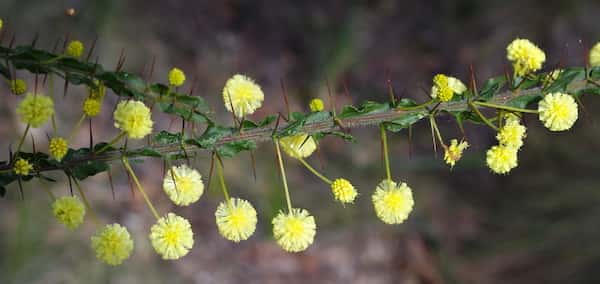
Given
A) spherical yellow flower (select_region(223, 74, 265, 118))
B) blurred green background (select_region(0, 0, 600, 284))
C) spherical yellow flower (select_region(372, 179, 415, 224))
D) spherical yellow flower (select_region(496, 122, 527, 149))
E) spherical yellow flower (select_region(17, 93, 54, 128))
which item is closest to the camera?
spherical yellow flower (select_region(17, 93, 54, 128))

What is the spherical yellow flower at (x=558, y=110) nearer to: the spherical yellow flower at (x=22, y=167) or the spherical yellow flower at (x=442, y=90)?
the spherical yellow flower at (x=442, y=90)

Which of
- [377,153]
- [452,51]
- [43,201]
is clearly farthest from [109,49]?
[452,51]

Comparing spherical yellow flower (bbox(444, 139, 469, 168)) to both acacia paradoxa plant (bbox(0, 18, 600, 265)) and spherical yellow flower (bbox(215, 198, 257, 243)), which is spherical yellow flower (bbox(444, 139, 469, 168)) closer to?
acacia paradoxa plant (bbox(0, 18, 600, 265))

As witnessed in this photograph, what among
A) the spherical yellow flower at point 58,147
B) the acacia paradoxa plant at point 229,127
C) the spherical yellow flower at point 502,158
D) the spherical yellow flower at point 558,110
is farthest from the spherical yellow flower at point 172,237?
the spherical yellow flower at point 558,110

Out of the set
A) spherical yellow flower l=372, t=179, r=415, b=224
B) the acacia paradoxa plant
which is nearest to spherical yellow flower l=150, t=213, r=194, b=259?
the acacia paradoxa plant

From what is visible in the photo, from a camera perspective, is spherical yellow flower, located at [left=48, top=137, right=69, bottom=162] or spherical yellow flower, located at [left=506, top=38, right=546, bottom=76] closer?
spherical yellow flower, located at [left=48, top=137, right=69, bottom=162]

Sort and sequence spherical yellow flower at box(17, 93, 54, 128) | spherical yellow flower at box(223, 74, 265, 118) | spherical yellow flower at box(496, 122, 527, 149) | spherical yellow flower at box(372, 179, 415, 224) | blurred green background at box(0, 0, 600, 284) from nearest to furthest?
spherical yellow flower at box(17, 93, 54, 128)
spherical yellow flower at box(496, 122, 527, 149)
spherical yellow flower at box(372, 179, 415, 224)
spherical yellow flower at box(223, 74, 265, 118)
blurred green background at box(0, 0, 600, 284)

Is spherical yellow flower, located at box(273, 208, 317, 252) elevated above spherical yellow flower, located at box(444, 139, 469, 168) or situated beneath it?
situated beneath
